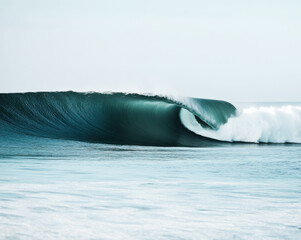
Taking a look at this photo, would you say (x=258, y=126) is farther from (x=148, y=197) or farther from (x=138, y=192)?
(x=148, y=197)

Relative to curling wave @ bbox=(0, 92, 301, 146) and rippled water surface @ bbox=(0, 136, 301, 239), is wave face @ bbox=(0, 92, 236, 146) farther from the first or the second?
rippled water surface @ bbox=(0, 136, 301, 239)

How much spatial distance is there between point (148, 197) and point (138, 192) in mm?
251

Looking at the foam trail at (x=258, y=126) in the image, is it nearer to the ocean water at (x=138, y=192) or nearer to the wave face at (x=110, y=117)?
the wave face at (x=110, y=117)

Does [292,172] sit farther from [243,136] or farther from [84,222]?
[243,136]

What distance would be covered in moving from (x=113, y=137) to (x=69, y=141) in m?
1.34

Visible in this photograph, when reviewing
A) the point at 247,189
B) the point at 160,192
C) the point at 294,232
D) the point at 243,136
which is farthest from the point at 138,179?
the point at 243,136

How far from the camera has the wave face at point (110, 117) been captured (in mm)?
11269

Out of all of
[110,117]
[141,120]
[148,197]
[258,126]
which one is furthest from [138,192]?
[258,126]

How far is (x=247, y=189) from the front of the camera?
4793 millimetres

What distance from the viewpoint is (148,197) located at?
14.1 feet

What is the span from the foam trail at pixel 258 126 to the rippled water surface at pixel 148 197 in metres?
5.59

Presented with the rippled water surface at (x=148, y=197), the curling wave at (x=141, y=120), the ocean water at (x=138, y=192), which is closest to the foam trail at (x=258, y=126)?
the curling wave at (x=141, y=120)

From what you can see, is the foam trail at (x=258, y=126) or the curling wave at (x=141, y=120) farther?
the foam trail at (x=258, y=126)

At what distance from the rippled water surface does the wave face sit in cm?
370
